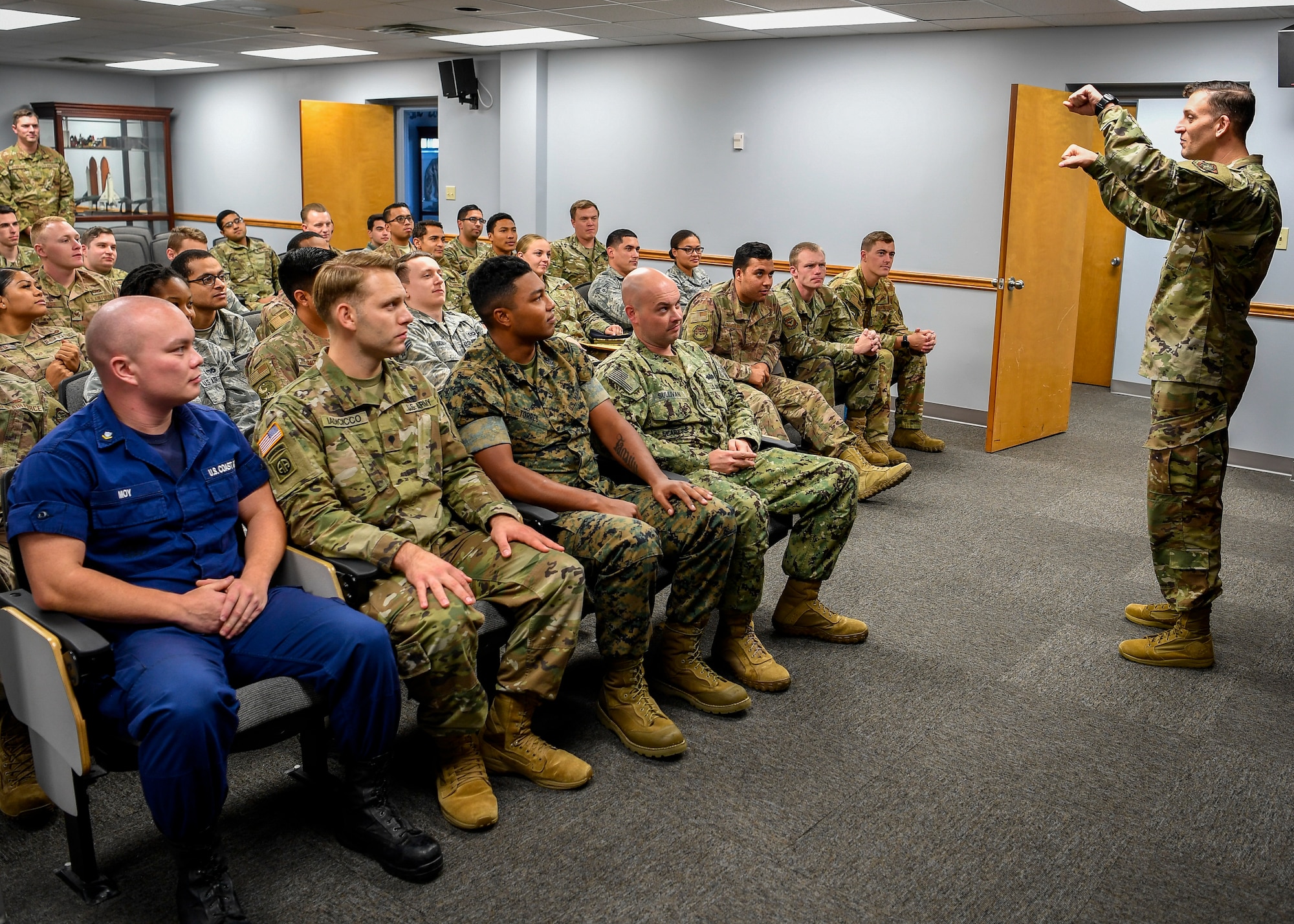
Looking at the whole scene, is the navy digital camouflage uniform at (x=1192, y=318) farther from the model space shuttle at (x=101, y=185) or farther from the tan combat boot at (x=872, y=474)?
the model space shuttle at (x=101, y=185)

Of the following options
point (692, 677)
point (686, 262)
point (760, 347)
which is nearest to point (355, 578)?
point (692, 677)

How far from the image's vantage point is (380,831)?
213cm

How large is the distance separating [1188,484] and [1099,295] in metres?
5.11

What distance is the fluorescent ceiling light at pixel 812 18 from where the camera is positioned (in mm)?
6242

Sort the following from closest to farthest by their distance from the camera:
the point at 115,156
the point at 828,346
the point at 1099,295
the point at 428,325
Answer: the point at 428,325 → the point at 828,346 → the point at 1099,295 → the point at 115,156

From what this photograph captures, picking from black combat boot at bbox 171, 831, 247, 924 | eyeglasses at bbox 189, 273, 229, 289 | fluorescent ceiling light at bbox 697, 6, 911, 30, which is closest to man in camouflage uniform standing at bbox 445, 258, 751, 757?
black combat boot at bbox 171, 831, 247, 924

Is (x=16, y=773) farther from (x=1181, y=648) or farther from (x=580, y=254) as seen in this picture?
(x=580, y=254)

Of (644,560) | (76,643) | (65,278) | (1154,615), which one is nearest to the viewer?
(76,643)

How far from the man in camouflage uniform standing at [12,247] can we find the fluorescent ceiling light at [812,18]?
13.4ft

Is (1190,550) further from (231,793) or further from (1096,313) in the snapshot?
(1096,313)

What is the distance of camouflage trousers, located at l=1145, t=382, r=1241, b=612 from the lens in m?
3.13

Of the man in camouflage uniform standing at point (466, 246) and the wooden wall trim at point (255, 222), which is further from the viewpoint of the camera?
the wooden wall trim at point (255, 222)

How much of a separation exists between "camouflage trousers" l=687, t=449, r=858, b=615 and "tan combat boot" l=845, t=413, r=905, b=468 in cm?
223

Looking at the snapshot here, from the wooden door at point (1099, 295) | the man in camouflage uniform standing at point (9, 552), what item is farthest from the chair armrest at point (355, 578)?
the wooden door at point (1099, 295)
